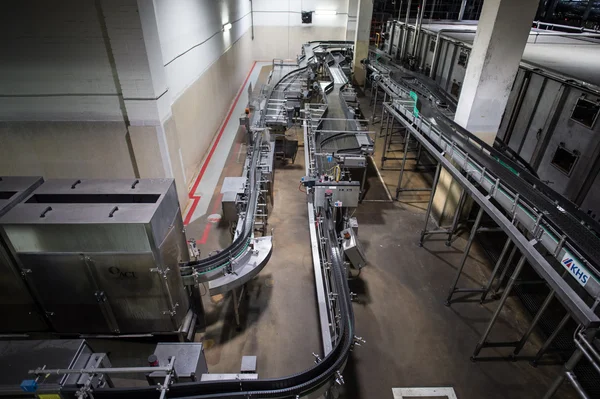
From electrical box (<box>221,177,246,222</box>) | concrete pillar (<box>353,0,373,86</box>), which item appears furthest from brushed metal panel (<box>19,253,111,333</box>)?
concrete pillar (<box>353,0,373,86</box>)

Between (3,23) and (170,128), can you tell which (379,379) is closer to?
(170,128)

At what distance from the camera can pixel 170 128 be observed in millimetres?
5715

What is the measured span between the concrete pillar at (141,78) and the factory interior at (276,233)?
0.03 m

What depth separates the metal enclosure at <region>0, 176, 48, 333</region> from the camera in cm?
314

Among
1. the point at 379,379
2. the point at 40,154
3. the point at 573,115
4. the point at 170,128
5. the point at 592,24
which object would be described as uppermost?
the point at 592,24

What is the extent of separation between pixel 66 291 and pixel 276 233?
11.5ft

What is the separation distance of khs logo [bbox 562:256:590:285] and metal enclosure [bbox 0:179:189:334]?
370cm

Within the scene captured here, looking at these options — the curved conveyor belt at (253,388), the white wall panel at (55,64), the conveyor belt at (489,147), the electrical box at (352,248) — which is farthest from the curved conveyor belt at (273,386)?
the white wall panel at (55,64)

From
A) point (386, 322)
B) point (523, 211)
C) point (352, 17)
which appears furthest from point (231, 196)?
point (352, 17)

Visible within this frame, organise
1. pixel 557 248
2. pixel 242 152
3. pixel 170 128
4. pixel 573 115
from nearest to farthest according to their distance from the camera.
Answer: pixel 557 248
pixel 573 115
pixel 170 128
pixel 242 152

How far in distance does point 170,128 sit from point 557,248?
5.69 m

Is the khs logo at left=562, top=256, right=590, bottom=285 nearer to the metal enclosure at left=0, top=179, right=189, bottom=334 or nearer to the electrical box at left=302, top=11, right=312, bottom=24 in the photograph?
the metal enclosure at left=0, top=179, right=189, bottom=334

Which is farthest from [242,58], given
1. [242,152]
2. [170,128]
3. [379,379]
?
[379,379]

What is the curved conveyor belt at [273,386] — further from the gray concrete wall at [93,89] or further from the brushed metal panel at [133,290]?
the gray concrete wall at [93,89]
